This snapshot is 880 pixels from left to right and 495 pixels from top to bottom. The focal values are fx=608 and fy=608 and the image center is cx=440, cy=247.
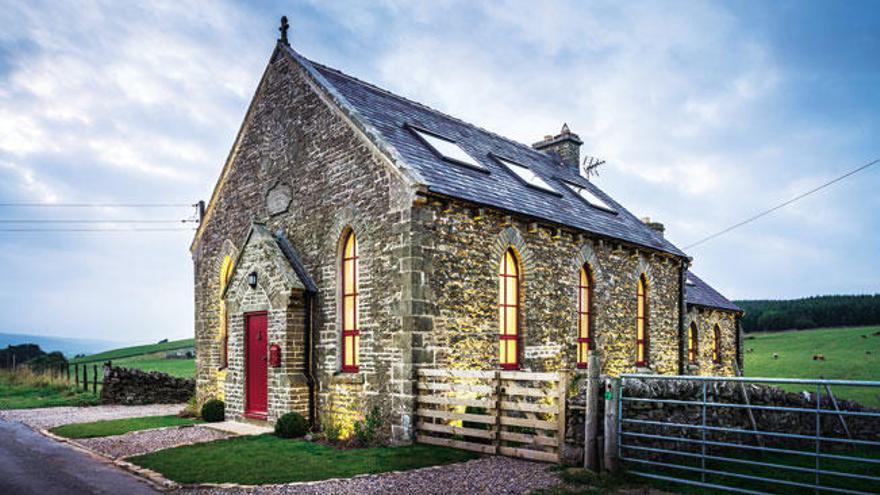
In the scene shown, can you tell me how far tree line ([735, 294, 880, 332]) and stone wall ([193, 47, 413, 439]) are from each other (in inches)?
1772

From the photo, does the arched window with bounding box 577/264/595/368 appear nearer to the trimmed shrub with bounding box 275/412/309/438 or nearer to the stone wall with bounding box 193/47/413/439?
the stone wall with bounding box 193/47/413/439

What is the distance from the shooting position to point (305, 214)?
595 inches

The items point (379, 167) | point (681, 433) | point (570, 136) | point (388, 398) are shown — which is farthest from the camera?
point (570, 136)

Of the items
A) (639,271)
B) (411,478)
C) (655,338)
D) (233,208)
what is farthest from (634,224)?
(411,478)

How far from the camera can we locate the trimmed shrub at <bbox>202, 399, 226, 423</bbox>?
15828 millimetres

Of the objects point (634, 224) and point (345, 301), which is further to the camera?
point (634, 224)

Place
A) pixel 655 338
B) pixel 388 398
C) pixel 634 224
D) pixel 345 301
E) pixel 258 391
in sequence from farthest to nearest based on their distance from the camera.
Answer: pixel 634 224 → pixel 655 338 → pixel 258 391 → pixel 345 301 → pixel 388 398

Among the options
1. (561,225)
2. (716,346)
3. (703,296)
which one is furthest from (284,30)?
(716,346)

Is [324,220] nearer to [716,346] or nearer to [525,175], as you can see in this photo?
[525,175]

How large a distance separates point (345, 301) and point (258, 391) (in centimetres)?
350

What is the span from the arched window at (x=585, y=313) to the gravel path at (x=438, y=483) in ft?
25.3

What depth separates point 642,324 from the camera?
19.5m

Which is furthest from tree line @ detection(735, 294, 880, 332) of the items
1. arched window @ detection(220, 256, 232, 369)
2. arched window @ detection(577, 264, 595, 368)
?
arched window @ detection(220, 256, 232, 369)

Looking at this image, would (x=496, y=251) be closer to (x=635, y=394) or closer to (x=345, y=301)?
(x=345, y=301)
